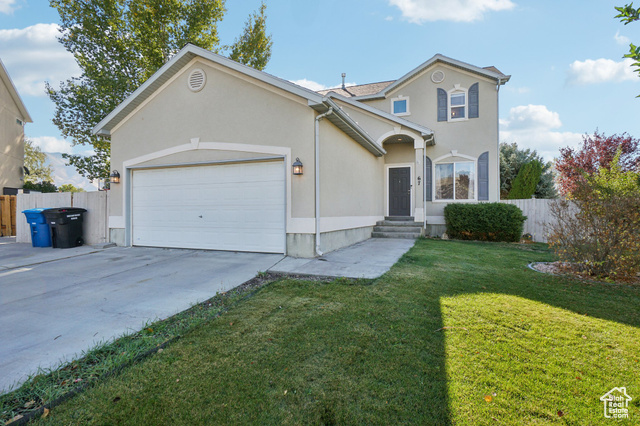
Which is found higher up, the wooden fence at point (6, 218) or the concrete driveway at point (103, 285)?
the wooden fence at point (6, 218)

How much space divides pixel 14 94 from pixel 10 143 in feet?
9.59

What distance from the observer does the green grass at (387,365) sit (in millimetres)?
1839

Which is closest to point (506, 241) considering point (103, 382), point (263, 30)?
point (103, 382)

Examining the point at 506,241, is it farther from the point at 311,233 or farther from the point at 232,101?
the point at 232,101

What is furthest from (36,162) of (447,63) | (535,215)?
(535,215)

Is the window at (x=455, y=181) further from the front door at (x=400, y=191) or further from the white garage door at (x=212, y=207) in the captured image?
the white garage door at (x=212, y=207)

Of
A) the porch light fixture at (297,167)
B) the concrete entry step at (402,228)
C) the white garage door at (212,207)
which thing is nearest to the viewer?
the porch light fixture at (297,167)

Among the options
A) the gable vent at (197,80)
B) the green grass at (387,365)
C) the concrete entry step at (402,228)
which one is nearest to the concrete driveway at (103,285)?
the green grass at (387,365)

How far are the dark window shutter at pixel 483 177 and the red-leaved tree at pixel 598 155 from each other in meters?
7.10

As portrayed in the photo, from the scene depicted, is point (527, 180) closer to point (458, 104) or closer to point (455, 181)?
point (455, 181)

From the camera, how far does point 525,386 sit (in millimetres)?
2074

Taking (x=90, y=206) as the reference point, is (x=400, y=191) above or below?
above

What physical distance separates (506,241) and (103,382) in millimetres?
11042

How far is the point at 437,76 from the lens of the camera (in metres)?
12.1
